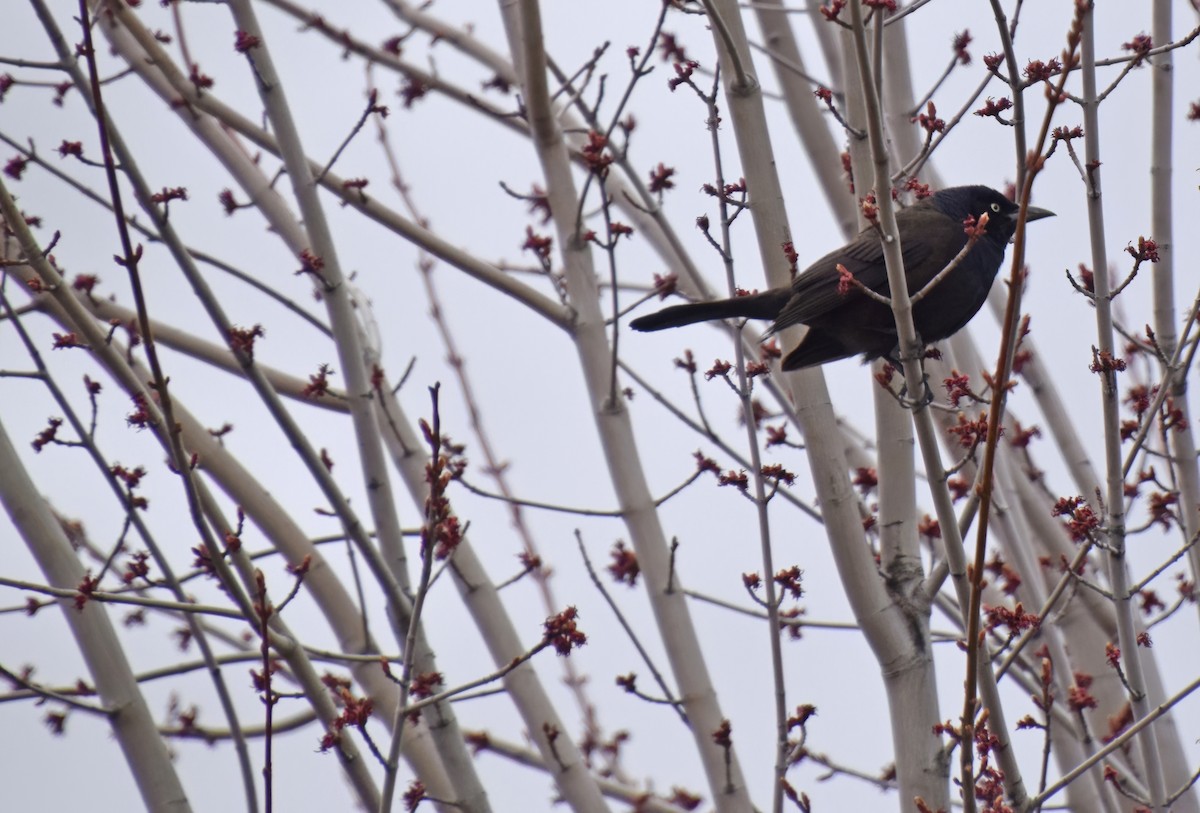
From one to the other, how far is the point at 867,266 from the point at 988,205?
0.97 m

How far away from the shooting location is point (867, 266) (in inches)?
177

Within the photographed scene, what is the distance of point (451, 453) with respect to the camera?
4.70 metres

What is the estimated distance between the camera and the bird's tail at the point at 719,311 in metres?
4.22

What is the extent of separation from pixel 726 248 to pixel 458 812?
1.91 meters

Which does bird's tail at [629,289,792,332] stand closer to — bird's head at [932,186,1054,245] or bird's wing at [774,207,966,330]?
bird's wing at [774,207,966,330]

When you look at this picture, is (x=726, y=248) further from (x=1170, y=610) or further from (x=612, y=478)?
(x=1170, y=610)

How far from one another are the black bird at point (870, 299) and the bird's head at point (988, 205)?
43 mm

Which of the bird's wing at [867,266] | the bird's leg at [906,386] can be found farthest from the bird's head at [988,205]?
the bird's leg at [906,386]

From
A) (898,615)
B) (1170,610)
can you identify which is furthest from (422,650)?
(1170,610)

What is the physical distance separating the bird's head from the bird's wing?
8.3 inches

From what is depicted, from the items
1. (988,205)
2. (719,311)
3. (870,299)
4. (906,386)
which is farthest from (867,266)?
(906,386)

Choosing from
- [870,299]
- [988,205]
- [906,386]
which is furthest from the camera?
[988,205]

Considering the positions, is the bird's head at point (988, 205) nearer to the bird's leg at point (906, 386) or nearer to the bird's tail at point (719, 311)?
the bird's leg at point (906, 386)

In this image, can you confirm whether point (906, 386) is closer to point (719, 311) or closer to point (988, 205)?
point (719, 311)
